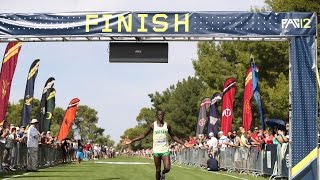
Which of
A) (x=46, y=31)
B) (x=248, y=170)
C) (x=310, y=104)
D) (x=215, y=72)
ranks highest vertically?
(x=215, y=72)

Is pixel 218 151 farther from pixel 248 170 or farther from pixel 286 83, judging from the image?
pixel 286 83

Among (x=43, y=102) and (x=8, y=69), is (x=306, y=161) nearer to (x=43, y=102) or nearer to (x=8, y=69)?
(x=8, y=69)

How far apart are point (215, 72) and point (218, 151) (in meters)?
32.3

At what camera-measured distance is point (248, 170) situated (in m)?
26.1

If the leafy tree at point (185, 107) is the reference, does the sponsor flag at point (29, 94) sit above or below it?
below

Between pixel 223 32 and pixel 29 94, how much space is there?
16401 millimetres

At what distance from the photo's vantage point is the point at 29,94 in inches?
1284

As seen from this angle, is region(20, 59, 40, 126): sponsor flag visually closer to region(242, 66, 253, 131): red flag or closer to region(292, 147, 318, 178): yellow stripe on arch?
region(242, 66, 253, 131): red flag

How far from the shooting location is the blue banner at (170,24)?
730 inches

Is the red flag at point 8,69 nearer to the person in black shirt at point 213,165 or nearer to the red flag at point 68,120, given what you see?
the person in black shirt at point 213,165

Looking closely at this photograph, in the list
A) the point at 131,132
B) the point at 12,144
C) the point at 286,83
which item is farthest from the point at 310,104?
the point at 131,132

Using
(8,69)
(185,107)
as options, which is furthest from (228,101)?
(185,107)

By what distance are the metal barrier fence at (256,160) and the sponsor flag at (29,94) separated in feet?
32.1

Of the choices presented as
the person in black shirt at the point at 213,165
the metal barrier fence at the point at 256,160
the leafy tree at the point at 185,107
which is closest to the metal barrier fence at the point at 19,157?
Answer: the person in black shirt at the point at 213,165
